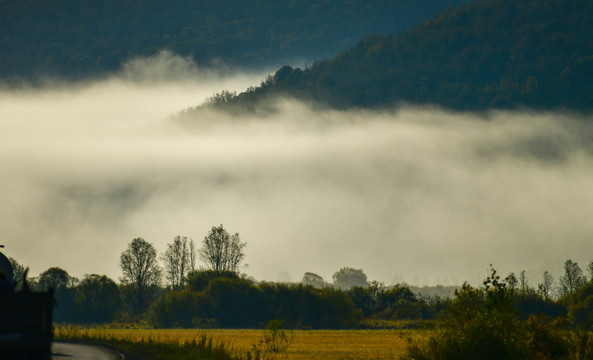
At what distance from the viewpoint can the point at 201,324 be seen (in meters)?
149

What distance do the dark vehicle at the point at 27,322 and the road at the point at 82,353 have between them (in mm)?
19541

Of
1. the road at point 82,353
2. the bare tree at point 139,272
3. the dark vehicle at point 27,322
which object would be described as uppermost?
the bare tree at point 139,272

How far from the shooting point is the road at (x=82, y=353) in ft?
169

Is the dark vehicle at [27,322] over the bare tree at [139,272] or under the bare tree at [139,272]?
under

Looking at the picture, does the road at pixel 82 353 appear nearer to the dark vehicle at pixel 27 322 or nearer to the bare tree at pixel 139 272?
the dark vehicle at pixel 27 322

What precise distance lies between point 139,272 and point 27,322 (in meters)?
161

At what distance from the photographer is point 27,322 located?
31703 mm

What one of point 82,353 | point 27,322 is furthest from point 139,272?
point 27,322

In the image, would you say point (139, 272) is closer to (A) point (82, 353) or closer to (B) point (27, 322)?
(A) point (82, 353)

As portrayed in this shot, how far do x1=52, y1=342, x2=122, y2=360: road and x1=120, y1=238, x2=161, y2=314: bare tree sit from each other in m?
125

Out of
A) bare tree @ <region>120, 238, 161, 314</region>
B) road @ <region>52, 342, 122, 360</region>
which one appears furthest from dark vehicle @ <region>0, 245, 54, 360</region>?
bare tree @ <region>120, 238, 161, 314</region>

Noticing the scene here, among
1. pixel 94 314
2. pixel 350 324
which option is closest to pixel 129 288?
pixel 94 314

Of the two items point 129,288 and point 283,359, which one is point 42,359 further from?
point 129,288

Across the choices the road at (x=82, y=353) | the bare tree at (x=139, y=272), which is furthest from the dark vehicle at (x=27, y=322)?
the bare tree at (x=139, y=272)
